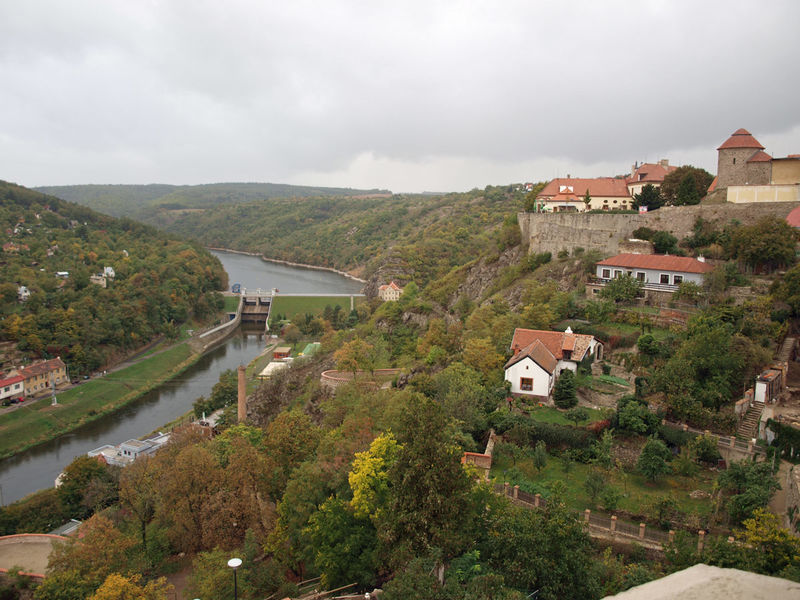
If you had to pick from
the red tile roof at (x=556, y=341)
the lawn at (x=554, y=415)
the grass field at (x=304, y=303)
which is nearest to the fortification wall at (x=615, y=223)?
the red tile roof at (x=556, y=341)

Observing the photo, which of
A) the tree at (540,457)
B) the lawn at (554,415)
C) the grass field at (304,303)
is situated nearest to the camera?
the tree at (540,457)

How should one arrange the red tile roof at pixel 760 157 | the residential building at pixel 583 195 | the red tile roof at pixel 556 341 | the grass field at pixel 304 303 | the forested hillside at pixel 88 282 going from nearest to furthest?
the red tile roof at pixel 556 341, the red tile roof at pixel 760 157, the residential building at pixel 583 195, the forested hillside at pixel 88 282, the grass field at pixel 304 303

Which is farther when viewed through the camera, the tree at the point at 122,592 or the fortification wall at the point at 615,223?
the fortification wall at the point at 615,223

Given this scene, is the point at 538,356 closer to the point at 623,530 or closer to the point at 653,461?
the point at 653,461

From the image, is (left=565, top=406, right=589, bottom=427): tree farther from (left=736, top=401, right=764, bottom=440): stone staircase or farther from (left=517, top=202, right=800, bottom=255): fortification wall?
(left=517, top=202, right=800, bottom=255): fortification wall

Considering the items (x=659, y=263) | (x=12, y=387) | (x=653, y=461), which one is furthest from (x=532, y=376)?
(x=12, y=387)

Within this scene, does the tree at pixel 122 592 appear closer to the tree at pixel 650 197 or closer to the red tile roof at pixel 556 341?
the red tile roof at pixel 556 341

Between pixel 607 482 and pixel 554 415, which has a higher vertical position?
pixel 554 415
